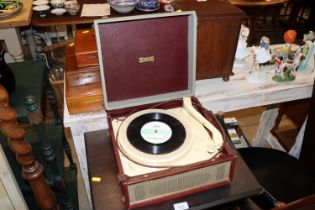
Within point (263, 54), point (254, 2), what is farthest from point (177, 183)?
point (254, 2)

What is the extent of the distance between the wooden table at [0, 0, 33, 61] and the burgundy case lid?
3.90 ft

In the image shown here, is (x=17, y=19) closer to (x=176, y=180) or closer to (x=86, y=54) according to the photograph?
(x=86, y=54)

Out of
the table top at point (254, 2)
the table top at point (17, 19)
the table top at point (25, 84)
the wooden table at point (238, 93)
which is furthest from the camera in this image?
the table top at point (254, 2)

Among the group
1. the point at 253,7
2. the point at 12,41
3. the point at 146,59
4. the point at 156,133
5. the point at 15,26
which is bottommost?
the point at 253,7

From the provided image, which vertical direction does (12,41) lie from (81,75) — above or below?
below

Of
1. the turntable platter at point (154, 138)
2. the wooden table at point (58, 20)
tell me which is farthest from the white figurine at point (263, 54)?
the wooden table at point (58, 20)

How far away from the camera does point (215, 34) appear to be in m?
1.03

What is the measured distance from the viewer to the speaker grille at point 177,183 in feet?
2.36

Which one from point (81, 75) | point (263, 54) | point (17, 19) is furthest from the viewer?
point (17, 19)

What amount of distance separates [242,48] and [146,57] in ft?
1.70

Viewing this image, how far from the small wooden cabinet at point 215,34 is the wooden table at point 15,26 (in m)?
1.12

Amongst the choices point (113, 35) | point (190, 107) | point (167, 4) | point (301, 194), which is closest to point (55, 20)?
point (167, 4)

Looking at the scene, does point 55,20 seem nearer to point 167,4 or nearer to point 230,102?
point 167,4

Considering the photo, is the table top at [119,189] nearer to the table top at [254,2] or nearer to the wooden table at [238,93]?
the wooden table at [238,93]
